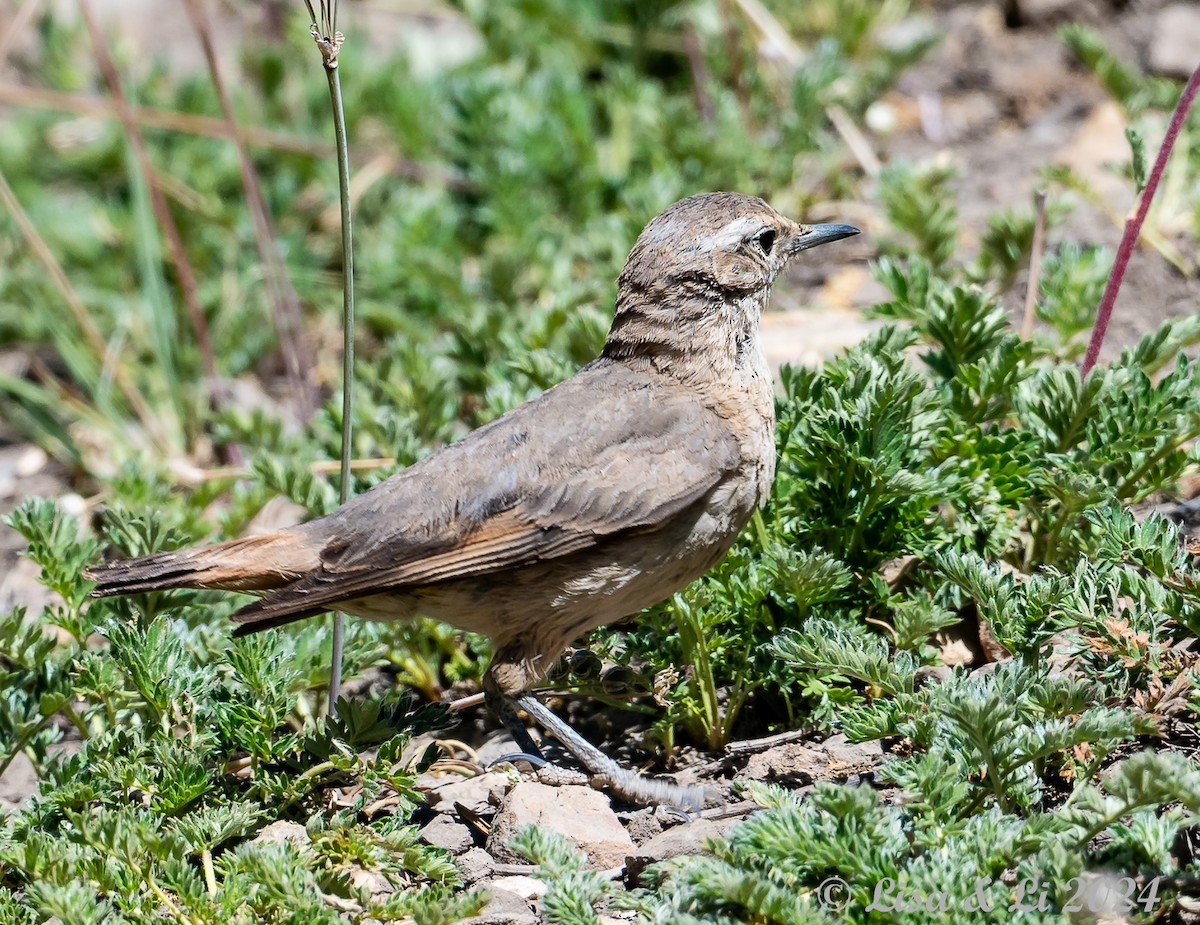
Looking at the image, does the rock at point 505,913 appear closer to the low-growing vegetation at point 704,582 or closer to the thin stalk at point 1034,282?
the low-growing vegetation at point 704,582

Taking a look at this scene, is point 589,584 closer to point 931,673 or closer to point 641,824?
point 641,824

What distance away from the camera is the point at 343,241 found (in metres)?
4.02

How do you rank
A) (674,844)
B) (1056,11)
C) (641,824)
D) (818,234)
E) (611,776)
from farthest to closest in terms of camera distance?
1. (1056,11)
2. (818,234)
3. (611,776)
4. (641,824)
5. (674,844)

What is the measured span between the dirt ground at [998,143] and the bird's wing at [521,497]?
1636 mm

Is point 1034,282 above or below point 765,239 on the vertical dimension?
below

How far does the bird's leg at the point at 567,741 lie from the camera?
4.40 meters

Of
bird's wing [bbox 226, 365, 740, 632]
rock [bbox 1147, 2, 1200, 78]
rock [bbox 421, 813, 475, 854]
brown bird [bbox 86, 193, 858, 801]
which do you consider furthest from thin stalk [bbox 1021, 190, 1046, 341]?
rock [bbox 421, 813, 475, 854]

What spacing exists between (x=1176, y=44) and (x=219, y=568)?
5698mm

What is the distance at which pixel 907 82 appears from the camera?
8359 mm

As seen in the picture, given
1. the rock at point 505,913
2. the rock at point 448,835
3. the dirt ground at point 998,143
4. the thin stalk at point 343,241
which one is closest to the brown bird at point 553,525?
the thin stalk at point 343,241

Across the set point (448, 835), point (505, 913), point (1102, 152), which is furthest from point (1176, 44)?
point (505, 913)

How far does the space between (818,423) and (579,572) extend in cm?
89

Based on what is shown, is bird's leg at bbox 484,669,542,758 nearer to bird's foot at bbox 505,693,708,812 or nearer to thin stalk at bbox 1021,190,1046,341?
bird's foot at bbox 505,693,708,812

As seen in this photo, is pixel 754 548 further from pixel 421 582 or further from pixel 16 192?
pixel 16 192
